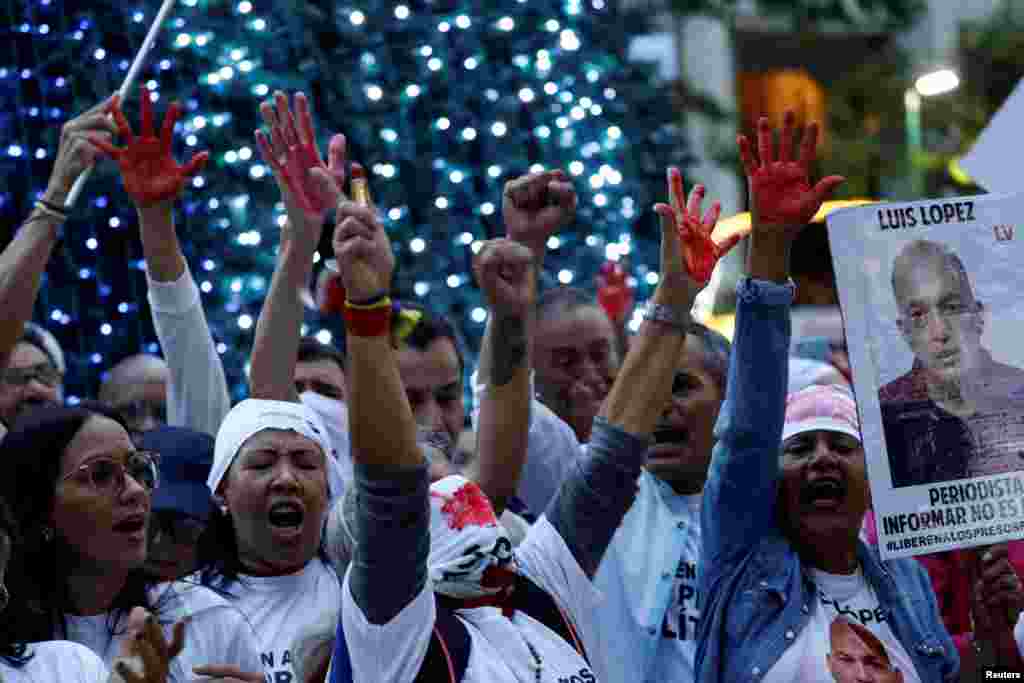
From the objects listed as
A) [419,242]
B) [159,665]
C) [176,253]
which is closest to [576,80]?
[419,242]

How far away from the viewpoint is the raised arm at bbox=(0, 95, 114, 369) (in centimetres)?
552

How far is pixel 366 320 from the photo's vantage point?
414 centimetres

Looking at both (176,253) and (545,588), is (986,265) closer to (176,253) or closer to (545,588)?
(545,588)

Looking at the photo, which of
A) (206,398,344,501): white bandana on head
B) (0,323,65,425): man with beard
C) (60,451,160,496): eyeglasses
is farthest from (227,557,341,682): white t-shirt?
(0,323,65,425): man with beard

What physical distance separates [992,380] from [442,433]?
4.57ft

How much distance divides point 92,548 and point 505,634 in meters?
1.06

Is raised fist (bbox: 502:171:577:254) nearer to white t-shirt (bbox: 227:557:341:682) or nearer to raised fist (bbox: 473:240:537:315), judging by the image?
raised fist (bbox: 473:240:537:315)

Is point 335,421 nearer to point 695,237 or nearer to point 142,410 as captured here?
point 142,410

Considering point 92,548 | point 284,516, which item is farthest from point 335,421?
point 92,548

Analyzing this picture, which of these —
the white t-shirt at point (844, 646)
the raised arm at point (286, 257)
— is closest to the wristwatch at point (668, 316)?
the white t-shirt at point (844, 646)

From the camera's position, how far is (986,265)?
5.29 meters

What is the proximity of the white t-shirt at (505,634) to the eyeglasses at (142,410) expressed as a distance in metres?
2.48

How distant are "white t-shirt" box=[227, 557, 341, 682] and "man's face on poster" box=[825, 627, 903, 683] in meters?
1.18

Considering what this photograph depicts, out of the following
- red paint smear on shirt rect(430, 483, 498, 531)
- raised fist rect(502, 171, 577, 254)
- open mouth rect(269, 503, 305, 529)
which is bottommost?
red paint smear on shirt rect(430, 483, 498, 531)
